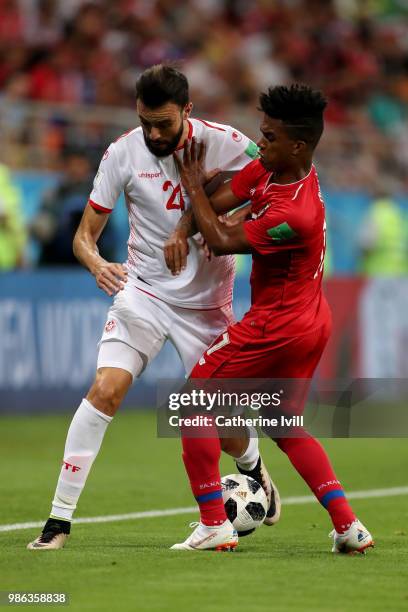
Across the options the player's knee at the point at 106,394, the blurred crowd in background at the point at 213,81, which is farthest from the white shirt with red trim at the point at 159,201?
the blurred crowd in background at the point at 213,81

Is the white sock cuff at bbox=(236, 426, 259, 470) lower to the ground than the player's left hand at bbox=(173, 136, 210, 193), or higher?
lower

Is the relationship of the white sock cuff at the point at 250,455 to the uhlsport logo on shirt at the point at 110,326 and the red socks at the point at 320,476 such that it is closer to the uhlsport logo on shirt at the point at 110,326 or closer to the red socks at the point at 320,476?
the red socks at the point at 320,476

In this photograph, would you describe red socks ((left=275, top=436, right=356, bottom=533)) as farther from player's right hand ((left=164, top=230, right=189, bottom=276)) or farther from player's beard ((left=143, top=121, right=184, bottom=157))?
player's beard ((left=143, top=121, right=184, bottom=157))

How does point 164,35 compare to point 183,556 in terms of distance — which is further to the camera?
point 164,35

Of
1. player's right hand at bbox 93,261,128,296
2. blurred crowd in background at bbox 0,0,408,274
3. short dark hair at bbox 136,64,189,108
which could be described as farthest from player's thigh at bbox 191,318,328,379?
blurred crowd in background at bbox 0,0,408,274

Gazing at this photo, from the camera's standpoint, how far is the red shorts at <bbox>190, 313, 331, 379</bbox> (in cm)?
654

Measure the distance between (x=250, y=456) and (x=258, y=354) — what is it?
123 centimetres

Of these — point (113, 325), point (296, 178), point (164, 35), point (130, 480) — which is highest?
point (164, 35)

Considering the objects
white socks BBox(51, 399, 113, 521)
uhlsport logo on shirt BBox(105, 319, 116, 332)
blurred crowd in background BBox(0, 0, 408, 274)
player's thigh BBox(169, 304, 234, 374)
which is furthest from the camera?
blurred crowd in background BBox(0, 0, 408, 274)

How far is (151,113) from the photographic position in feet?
22.0

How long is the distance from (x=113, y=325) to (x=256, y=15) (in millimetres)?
14586

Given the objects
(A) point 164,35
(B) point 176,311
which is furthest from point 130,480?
(A) point 164,35

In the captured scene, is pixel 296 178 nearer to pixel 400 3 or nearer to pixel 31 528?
pixel 31 528

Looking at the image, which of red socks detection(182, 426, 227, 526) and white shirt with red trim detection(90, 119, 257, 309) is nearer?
red socks detection(182, 426, 227, 526)
